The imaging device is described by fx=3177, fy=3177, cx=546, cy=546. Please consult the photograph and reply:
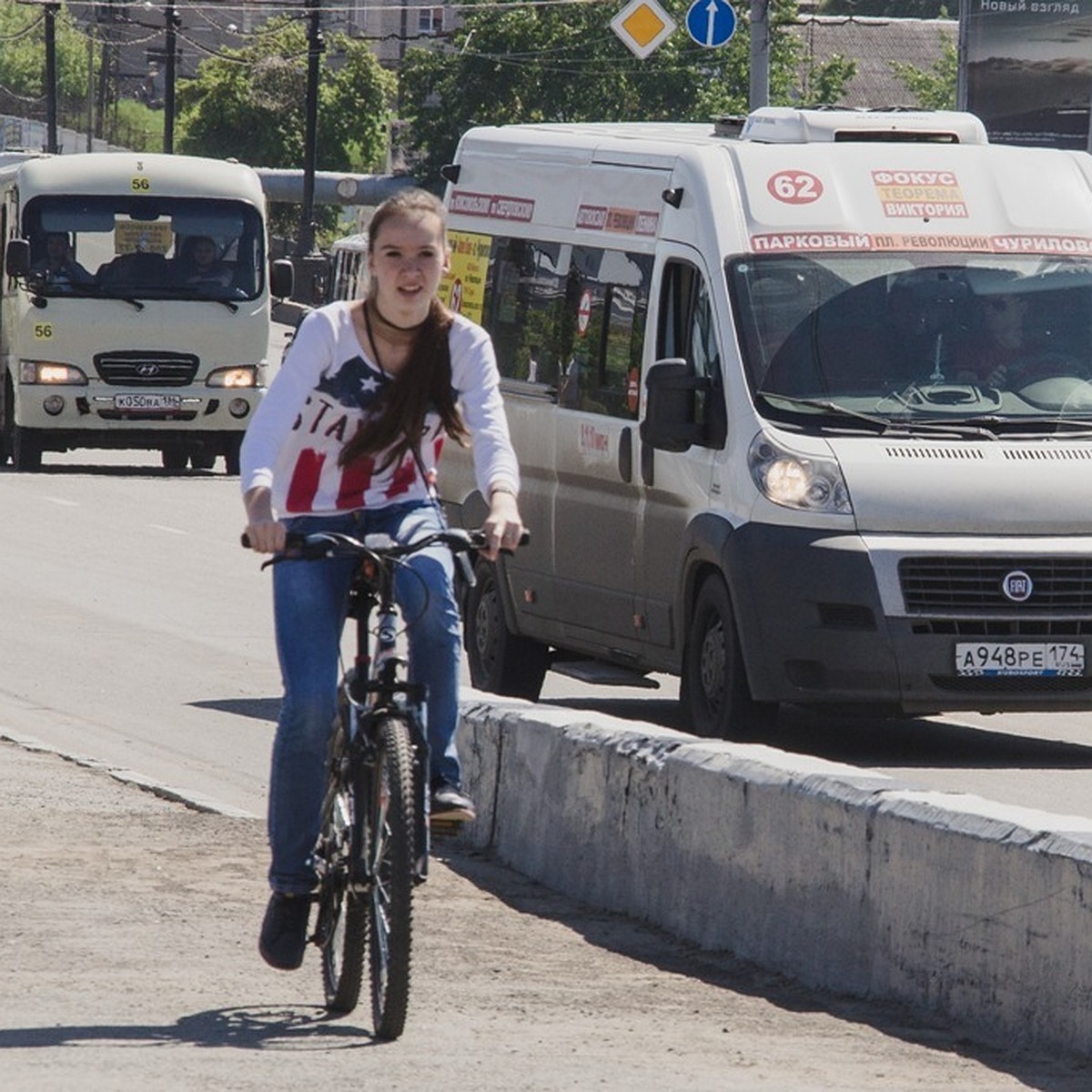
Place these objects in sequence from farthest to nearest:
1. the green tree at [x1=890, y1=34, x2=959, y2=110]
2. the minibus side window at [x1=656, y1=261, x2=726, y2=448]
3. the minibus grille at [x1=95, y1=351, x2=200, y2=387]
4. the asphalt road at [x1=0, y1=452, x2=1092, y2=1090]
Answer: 1. the green tree at [x1=890, y1=34, x2=959, y2=110]
2. the minibus grille at [x1=95, y1=351, x2=200, y2=387]
3. the minibus side window at [x1=656, y1=261, x2=726, y2=448]
4. the asphalt road at [x1=0, y1=452, x2=1092, y2=1090]

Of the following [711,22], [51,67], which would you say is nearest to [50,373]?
[711,22]

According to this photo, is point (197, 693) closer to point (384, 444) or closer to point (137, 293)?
point (384, 444)

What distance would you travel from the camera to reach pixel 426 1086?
227 inches

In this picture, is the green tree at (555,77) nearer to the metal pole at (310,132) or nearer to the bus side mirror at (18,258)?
the metal pole at (310,132)

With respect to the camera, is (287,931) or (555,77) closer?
(287,931)

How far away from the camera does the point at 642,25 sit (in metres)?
29.0

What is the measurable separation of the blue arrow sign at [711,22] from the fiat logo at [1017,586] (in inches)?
680

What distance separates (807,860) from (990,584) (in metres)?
4.20

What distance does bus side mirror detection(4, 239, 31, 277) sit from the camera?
27.4 meters

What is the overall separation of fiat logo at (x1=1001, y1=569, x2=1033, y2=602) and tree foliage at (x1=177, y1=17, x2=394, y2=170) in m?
89.8

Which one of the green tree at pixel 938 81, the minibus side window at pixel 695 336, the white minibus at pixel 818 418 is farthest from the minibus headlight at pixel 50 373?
the green tree at pixel 938 81

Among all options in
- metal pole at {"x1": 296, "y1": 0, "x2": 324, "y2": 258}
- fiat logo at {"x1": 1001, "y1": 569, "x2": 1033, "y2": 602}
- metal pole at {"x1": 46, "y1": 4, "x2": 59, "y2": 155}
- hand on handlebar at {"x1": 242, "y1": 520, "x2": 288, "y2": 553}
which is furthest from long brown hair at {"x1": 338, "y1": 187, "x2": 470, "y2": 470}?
metal pole at {"x1": 46, "y1": 4, "x2": 59, "y2": 155}

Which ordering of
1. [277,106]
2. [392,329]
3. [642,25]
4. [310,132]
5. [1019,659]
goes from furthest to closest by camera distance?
[277,106], [310,132], [642,25], [1019,659], [392,329]

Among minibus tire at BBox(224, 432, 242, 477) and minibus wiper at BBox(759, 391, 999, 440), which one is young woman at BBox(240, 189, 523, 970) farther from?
minibus tire at BBox(224, 432, 242, 477)
